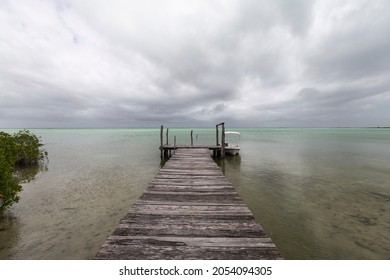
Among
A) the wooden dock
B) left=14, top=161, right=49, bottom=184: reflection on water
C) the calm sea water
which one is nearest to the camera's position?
the wooden dock

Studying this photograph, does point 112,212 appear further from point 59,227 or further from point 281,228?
point 281,228

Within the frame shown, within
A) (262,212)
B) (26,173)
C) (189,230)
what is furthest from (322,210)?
(26,173)

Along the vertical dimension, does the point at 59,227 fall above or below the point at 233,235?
below

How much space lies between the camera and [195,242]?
3.57 metres

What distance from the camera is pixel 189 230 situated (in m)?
3.99

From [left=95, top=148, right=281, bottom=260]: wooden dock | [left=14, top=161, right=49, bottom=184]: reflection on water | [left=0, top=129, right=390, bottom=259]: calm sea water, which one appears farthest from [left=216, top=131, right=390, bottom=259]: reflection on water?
[left=14, top=161, right=49, bottom=184]: reflection on water

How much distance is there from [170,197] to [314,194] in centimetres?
875

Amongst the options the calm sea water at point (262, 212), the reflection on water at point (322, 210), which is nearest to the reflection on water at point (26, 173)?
the calm sea water at point (262, 212)

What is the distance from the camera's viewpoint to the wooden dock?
327cm

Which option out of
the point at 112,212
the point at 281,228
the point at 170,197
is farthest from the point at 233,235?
the point at 112,212

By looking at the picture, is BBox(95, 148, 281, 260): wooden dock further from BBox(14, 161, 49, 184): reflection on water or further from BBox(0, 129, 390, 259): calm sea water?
BBox(14, 161, 49, 184): reflection on water

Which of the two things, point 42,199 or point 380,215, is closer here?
point 380,215
